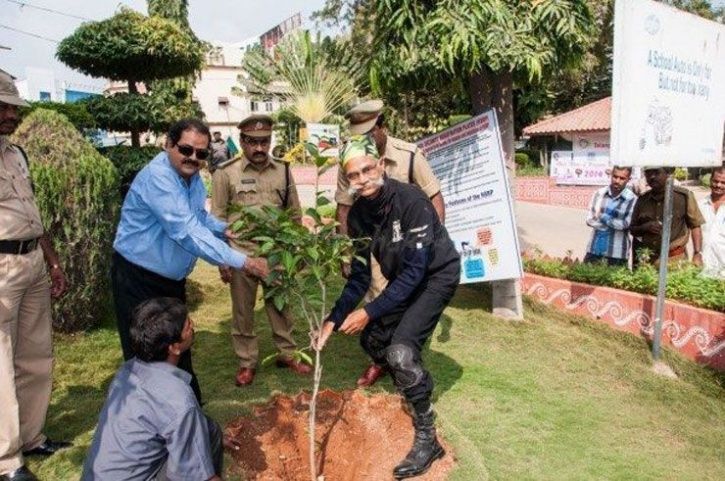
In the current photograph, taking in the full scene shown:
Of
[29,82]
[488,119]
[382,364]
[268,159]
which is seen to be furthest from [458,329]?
[29,82]

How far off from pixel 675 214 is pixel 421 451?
3705 mm

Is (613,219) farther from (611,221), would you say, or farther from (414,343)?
(414,343)

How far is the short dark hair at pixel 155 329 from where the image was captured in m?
2.32

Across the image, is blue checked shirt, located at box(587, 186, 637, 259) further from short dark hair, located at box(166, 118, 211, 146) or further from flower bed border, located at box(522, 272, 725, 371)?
short dark hair, located at box(166, 118, 211, 146)

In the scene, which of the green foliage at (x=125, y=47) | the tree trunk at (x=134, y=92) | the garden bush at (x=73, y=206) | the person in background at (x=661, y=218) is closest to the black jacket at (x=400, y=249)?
the person in background at (x=661, y=218)

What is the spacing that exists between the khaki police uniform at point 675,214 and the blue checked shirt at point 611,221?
3.8 inches

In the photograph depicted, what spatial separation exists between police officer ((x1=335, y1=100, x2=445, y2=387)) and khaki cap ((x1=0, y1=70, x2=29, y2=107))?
2.06 m

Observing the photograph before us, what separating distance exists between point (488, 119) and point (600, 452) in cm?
287

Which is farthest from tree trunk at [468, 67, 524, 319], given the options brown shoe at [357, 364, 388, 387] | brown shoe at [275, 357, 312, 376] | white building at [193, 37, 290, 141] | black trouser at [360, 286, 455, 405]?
white building at [193, 37, 290, 141]

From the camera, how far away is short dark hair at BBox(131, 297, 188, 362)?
7.62ft

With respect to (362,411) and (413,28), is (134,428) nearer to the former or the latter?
(362,411)

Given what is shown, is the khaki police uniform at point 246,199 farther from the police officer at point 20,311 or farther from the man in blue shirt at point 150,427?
the man in blue shirt at point 150,427

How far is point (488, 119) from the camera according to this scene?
16.3 ft

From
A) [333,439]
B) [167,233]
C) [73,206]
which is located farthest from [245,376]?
[73,206]
